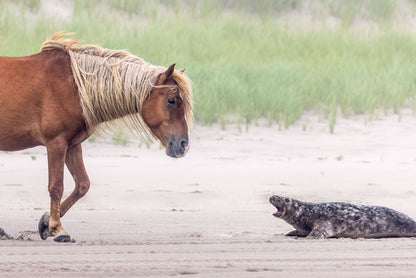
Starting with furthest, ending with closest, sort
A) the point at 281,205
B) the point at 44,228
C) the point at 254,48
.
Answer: the point at 254,48
the point at 281,205
the point at 44,228

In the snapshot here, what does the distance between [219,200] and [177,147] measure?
2.56m

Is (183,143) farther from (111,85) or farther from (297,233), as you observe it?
(297,233)

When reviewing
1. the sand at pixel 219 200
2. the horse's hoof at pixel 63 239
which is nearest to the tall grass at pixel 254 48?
the sand at pixel 219 200

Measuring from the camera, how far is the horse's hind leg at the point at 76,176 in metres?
7.61

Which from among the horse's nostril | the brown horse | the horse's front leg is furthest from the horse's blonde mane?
the horse's front leg

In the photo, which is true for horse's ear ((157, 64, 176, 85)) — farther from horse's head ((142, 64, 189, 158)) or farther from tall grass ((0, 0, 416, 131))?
tall grass ((0, 0, 416, 131))

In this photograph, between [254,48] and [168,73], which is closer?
[168,73]

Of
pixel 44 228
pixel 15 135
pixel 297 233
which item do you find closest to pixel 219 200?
pixel 297 233

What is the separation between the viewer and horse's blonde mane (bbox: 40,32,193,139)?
7.30m

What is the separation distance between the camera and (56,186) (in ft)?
24.1

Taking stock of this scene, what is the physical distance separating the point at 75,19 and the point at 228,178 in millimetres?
6338

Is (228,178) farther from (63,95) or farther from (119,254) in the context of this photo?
(119,254)

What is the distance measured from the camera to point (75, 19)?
1590 centimetres

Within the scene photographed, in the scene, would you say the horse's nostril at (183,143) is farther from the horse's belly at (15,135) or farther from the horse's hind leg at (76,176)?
the horse's belly at (15,135)
